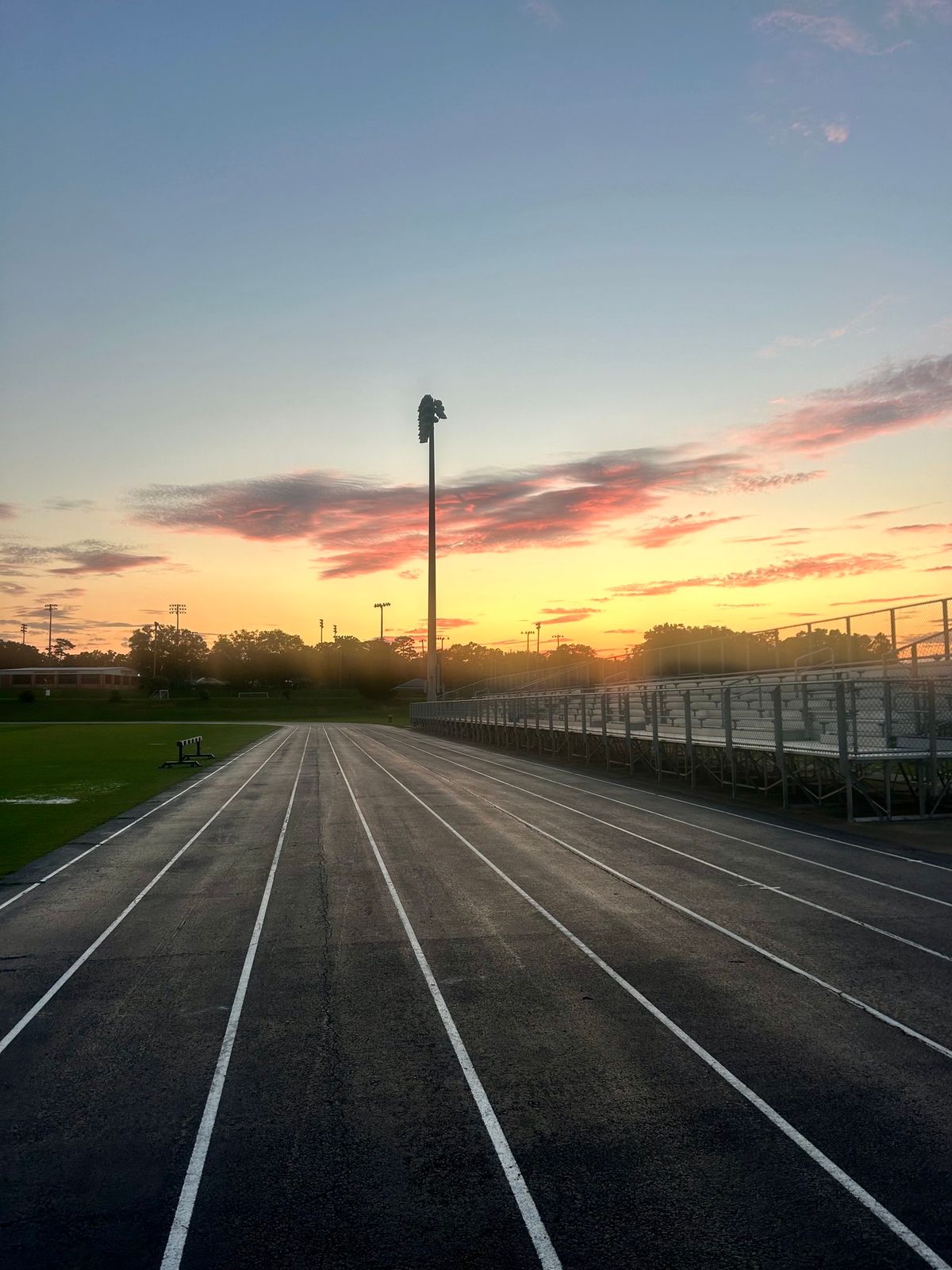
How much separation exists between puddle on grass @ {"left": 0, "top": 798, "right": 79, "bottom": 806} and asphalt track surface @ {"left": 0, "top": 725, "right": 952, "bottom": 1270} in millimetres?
8109

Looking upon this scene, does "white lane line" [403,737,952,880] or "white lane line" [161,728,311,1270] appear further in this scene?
"white lane line" [403,737,952,880]

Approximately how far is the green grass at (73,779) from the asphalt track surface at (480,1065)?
3327mm

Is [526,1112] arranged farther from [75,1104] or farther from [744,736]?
[744,736]

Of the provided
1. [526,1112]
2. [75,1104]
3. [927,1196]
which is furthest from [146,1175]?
[927,1196]

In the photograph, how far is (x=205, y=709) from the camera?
10675cm

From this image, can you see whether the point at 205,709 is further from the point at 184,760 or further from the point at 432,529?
the point at 184,760

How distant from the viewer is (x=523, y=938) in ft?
30.4

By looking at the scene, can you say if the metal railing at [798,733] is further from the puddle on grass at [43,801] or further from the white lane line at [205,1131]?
the puddle on grass at [43,801]

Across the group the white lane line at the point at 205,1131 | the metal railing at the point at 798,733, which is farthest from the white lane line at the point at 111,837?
the metal railing at the point at 798,733

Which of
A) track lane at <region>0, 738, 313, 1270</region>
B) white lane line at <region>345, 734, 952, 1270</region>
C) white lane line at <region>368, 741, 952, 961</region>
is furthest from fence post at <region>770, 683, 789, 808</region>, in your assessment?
track lane at <region>0, 738, 313, 1270</region>

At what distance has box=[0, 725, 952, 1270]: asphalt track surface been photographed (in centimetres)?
443

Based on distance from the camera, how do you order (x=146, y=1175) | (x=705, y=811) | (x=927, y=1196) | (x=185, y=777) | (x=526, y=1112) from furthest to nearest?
(x=185, y=777) → (x=705, y=811) → (x=526, y=1112) → (x=146, y=1175) → (x=927, y=1196)

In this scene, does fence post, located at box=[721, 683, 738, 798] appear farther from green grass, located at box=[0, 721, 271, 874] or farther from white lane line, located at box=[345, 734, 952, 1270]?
green grass, located at box=[0, 721, 271, 874]

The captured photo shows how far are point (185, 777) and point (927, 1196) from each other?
80.4 feet
